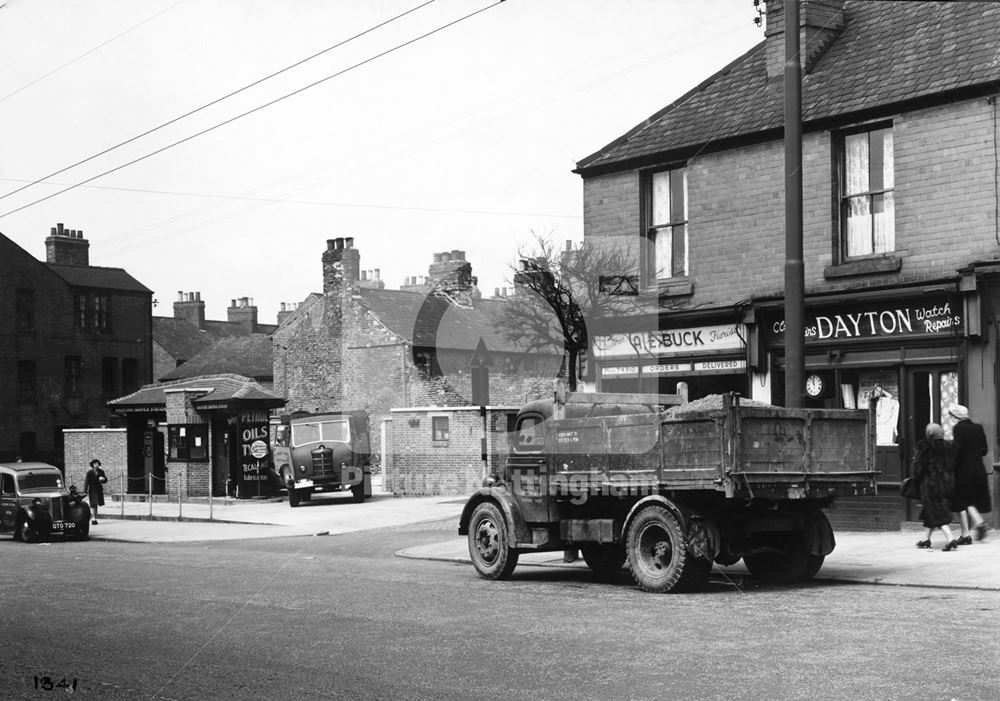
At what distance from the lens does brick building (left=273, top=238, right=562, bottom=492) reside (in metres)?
49.8

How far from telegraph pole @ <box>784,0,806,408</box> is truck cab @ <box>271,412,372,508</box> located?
21.2m

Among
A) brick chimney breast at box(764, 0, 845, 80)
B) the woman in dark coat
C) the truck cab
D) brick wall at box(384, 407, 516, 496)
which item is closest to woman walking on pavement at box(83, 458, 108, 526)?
the truck cab

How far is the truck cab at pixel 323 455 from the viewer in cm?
3497

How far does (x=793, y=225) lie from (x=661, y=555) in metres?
4.69

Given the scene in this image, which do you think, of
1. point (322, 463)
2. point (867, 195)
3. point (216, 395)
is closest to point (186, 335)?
point (216, 395)

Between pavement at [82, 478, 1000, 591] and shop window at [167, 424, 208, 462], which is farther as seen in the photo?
shop window at [167, 424, 208, 462]

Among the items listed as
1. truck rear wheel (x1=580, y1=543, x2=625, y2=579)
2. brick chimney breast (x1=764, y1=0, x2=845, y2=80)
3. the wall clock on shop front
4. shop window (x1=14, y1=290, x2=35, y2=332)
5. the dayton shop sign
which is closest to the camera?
truck rear wheel (x1=580, y1=543, x2=625, y2=579)

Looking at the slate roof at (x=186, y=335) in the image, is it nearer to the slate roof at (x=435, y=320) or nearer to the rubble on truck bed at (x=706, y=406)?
the slate roof at (x=435, y=320)

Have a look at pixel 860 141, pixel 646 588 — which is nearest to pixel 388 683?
pixel 646 588

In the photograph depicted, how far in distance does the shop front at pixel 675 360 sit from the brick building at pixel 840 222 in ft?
0.12

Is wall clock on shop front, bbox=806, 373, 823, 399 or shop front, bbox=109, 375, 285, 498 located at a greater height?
wall clock on shop front, bbox=806, 373, 823, 399

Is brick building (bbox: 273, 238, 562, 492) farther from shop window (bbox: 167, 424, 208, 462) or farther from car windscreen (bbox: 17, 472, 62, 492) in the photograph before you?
car windscreen (bbox: 17, 472, 62, 492)

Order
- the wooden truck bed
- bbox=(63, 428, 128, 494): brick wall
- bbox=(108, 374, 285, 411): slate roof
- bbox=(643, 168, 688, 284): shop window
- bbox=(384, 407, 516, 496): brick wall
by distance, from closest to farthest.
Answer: the wooden truck bed → bbox=(643, 168, 688, 284): shop window → bbox=(384, 407, 516, 496): brick wall → bbox=(108, 374, 285, 411): slate roof → bbox=(63, 428, 128, 494): brick wall

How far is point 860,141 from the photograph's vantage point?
20406 mm
